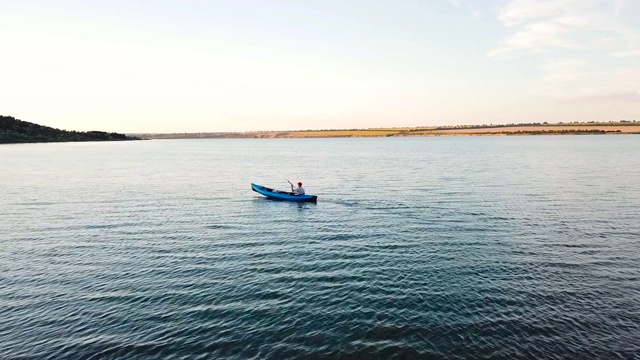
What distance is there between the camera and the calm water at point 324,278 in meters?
17.8

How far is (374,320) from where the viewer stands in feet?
64.3

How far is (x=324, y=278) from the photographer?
25.0 metres

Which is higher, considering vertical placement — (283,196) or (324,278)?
(324,278)

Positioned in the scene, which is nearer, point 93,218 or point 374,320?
point 374,320

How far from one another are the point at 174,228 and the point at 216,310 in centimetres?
1931

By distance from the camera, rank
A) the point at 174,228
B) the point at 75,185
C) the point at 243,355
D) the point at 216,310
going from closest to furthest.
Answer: the point at 243,355 < the point at 216,310 < the point at 174,228 < the point at 75,185

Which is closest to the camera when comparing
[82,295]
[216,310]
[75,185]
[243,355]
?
[243,355]

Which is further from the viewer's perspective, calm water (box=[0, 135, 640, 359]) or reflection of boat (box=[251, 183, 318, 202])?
reflection of boat (box=[251, 183, 318, 202])

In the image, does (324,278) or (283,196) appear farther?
(283,196)

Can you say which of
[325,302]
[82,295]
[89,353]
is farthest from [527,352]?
[82,295]

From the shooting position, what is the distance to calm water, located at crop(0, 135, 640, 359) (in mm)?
17844

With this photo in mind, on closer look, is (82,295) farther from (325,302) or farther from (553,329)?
(553,329)

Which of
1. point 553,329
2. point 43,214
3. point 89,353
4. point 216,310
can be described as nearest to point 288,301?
point 216,310

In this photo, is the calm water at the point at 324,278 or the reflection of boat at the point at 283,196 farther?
the reflection of boat at the point at 283,196
